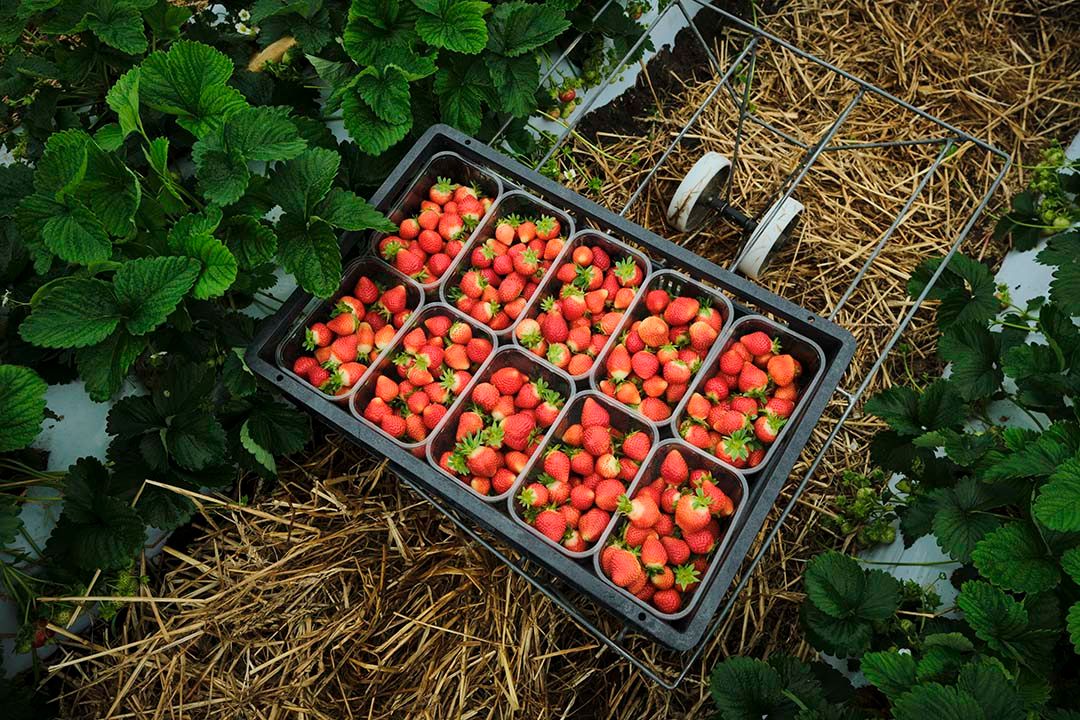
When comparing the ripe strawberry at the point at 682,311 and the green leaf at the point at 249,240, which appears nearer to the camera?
the green leaf at the point at 249,240

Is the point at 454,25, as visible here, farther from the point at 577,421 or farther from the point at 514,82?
the point at 577,421

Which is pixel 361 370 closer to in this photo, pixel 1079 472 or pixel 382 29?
pixel 382 29

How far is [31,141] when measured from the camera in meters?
2.15

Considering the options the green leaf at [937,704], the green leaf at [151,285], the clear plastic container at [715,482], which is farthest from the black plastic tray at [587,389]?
the green leaf at [937,704]

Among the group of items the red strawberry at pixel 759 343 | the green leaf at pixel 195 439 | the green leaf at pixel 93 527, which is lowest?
the green leaf at pixel 93 527

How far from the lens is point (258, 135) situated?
166cm

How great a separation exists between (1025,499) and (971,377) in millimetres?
343

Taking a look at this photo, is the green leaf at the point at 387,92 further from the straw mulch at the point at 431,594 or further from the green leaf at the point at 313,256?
the straw mulch at the point at 431,594

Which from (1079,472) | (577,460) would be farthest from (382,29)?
(1079,472)

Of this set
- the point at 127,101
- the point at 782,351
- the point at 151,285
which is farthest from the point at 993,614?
the point at 127,101

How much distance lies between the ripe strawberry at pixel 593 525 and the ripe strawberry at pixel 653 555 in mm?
95

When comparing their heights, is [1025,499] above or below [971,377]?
below

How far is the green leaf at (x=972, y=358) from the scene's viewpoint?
1.85 m

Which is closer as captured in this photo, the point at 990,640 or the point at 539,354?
the point at 990,640
